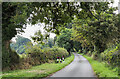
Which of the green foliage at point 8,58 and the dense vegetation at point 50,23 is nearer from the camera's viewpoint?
the dense vegetation at point 50,23

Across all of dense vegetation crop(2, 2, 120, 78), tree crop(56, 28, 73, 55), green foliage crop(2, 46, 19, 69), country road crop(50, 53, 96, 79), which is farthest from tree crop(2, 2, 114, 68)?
tree crop(56, 28, 73, 55)

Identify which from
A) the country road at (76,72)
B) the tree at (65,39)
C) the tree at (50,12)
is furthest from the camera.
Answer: the tree at (65,39)

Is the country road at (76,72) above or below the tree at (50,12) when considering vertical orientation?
below

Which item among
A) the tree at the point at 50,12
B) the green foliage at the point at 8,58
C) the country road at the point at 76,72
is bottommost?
the country road at the point at 76,72

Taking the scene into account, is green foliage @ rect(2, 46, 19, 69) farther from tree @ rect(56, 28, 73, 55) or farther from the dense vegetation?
tree @ rect(56, 28, 73, 55)

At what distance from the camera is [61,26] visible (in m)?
10.9

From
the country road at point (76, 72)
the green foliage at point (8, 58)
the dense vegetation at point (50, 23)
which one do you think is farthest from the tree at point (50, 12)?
the green foliage at point (8, 58)

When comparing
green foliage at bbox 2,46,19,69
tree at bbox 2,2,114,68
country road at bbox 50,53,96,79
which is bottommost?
country road at bbox 50,53,96,79

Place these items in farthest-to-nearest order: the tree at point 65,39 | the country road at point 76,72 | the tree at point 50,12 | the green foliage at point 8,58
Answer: the tree at point 65,39 < the green foliage at point 8,58 < the country road at point 76,72 < the tree at point 50,12

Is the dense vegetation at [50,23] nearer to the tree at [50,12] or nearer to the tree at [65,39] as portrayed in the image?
the tree at [50,12]

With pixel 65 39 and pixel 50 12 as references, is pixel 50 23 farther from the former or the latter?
pixel 65 39

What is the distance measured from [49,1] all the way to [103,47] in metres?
21.0

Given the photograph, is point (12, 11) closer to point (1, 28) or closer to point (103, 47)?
point (1, 28)

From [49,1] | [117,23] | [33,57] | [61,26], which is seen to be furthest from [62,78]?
[117,23]
